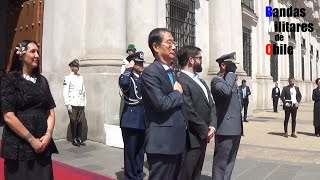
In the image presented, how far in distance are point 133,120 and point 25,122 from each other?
2.19 metres

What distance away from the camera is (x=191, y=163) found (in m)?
4.11

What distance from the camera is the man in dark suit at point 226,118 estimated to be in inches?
198

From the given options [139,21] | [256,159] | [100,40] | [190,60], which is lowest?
[256,159]

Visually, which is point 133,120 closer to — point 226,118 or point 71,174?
point 226,118

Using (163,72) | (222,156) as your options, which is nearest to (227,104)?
(222,156)

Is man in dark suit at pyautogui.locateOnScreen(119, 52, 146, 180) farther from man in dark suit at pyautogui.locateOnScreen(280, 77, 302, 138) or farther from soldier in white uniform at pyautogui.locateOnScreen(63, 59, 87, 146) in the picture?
man in dark suit at pyautogui.locateOnScreen(280, 77, 302, 138)

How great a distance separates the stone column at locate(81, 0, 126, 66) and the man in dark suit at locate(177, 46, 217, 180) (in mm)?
4748

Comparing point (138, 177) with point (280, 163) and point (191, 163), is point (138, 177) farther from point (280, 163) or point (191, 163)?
point (280, 163)

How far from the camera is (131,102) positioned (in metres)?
5.51

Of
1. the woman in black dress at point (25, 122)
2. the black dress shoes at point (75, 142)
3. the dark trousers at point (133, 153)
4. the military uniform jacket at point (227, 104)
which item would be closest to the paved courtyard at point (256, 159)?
the black dress shoes at point (75, 142)

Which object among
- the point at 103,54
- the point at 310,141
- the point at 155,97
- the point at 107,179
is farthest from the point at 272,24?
the point at 155,97

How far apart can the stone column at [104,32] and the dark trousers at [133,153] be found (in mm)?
3734

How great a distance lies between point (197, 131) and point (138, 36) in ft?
20.4

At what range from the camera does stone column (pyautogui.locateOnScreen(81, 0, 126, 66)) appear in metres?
8.98
